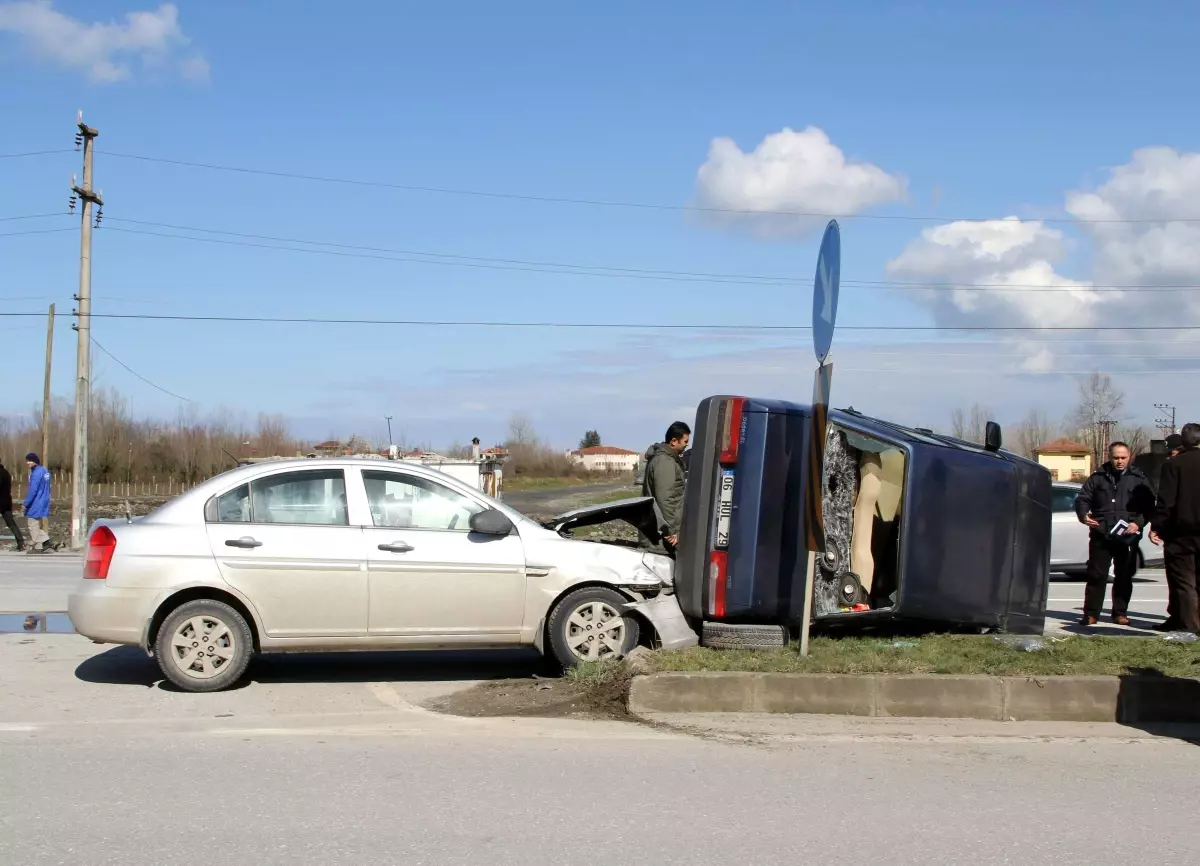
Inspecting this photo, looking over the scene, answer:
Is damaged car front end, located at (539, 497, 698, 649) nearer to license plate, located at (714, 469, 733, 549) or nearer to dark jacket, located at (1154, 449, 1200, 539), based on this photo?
license plate, located at (714, 469, 733, 549)

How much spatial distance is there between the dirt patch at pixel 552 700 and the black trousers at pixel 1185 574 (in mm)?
5453

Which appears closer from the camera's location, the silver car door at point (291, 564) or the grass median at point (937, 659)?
the grass median at point (937, 659)

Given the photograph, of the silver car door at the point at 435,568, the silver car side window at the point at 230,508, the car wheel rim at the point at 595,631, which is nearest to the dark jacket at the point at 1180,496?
the car wheel rim at the point at 595,631

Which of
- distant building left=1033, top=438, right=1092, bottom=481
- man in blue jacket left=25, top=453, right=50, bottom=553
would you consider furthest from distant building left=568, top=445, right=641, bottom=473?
man in blue jacket left=25, top=453, right=50, bottom=553

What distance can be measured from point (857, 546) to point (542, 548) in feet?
7.75

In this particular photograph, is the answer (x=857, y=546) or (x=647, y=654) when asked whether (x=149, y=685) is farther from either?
(x=857, y=546)

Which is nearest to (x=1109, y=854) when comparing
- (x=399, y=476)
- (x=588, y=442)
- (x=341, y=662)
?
(x=399, y=476)

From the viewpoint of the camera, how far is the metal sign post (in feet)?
24.3

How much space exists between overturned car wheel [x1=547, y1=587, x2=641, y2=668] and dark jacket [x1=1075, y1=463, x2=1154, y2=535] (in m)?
5.43

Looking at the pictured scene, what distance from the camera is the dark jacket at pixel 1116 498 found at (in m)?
10.9

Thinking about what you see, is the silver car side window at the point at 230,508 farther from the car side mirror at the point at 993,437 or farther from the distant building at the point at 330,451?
the car side mirror at the point at 993,437

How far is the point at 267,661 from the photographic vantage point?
911cm

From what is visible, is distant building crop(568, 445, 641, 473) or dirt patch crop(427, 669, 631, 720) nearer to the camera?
dirt patch crop(427, 669, 631, 720)

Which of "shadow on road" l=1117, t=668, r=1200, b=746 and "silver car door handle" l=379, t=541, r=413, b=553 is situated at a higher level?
"silver car door handle" l=379, t=541, r=413, b=553
